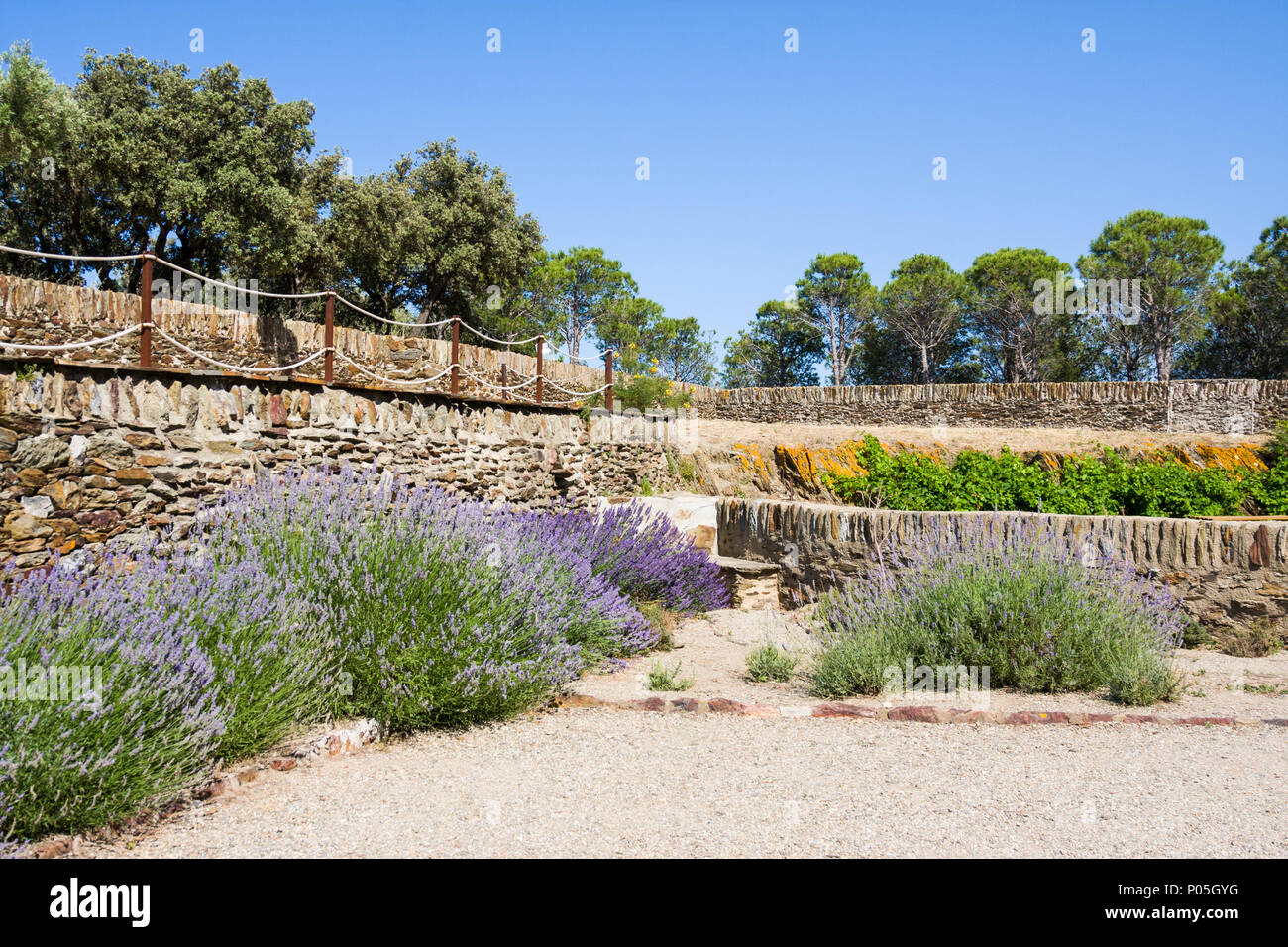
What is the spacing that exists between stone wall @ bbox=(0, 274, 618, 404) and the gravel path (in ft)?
16.2

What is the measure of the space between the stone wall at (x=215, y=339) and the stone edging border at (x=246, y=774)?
14.3ft

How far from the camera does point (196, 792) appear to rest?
11.7 feet

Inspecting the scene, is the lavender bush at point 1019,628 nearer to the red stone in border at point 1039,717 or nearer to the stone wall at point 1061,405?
the red stone in border at point 1039,717

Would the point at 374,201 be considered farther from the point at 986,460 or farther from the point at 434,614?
the point at 434,614

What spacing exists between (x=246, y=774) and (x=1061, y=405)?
22.0 m

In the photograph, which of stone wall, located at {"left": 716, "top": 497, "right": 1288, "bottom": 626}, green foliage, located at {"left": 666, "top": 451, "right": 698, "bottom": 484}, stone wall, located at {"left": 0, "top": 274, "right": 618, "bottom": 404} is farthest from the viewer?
green foliage, located at {"left": 666, "top": 451, "right": 698, "bottom": 484}

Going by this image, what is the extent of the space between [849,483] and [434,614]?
6757 millimetres

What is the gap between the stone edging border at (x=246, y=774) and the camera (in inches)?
117

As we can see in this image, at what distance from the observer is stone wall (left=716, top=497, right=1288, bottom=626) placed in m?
6.07


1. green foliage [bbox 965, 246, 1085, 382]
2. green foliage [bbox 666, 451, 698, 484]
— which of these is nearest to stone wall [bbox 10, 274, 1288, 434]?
green foliage [bbox 666, 451, 698, 484]

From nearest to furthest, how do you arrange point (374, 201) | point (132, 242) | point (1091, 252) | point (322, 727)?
point (322, 727) < point (132, 242) < point (374, 201) < point (1091, 252)

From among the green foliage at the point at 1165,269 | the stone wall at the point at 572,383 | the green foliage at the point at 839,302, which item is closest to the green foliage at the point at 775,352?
the green foliage at the point at 839,302

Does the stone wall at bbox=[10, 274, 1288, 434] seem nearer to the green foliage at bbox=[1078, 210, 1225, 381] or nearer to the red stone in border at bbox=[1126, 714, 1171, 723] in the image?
the red stone in border at bbox=[1126, 714, 1171, 723]
